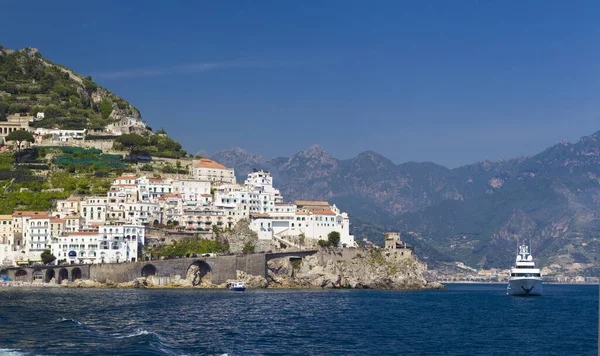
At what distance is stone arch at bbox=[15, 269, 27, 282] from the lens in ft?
394

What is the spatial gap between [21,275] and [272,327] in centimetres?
6795

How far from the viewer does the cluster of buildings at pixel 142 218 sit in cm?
12388

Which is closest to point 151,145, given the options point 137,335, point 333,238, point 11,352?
point 333,238

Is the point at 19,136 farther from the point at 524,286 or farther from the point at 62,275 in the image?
the point at 524,286

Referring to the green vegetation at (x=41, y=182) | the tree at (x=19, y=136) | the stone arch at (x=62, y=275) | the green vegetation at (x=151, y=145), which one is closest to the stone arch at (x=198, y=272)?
the stone arch at (x=62, y=275)

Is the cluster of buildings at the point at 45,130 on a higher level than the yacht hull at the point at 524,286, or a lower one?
higher

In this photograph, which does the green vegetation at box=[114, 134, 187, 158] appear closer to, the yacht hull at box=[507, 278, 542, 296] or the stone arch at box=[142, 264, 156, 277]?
the stone arch at box=[142, 264, 156, 277]

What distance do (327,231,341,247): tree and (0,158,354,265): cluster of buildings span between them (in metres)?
1.67

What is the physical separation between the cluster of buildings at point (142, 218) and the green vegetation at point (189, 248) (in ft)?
11.9

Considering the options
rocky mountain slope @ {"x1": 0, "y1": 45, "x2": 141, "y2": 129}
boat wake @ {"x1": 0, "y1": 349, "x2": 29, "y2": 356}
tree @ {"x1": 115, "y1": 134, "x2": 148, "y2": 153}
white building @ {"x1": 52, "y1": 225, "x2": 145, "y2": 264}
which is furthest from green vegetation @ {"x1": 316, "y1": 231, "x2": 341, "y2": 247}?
boat wake @ {"x1": 0, "y1": 349, "x2": 29, "y2": 356}

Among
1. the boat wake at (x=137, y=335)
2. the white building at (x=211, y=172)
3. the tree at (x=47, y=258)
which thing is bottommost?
the boat wake at (x=137, y=335)

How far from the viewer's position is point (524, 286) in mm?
125625

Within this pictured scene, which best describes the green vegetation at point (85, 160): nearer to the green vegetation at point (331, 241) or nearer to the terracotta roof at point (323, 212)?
the terracotta roof at point (323, 212)

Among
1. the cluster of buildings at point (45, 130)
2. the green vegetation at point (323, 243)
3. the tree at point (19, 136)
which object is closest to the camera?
the green vegetation at point (323, 243)
